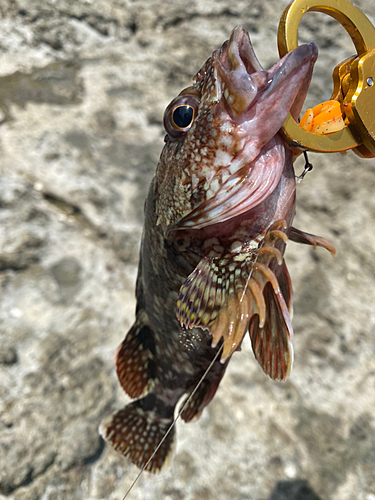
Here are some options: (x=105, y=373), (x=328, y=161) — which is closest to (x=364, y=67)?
(x=105, y=373)

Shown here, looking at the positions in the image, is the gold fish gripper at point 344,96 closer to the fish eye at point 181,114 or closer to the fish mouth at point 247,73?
the fish mouth at point 247,73

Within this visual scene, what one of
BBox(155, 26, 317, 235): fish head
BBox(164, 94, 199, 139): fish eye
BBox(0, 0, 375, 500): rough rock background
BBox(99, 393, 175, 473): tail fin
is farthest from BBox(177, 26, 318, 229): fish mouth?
BBox(0, 0, 375, 500): rough rock background

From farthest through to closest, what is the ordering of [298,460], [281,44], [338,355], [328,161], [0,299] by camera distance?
[328,161], [338,355], [0,299], [298,460], [281,44]

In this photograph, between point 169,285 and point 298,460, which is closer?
point 169,285

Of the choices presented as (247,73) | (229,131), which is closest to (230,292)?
(229,131)

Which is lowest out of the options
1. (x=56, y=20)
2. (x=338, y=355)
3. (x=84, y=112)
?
(x=338, y=355)

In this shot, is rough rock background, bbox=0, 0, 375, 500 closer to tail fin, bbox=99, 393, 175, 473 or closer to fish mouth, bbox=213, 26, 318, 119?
tail fin, bbox=99, 393, 175, 473

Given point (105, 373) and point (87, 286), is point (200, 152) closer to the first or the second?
point (105, 373)
